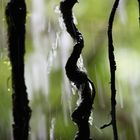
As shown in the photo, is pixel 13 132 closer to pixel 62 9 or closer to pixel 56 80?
pixel 62 9

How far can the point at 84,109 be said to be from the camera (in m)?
0.73

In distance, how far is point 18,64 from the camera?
0.65 metres

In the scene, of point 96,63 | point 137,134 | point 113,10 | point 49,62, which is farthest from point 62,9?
point 137,134

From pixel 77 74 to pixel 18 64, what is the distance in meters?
0.14

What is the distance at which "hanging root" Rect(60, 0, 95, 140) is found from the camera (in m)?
0.73

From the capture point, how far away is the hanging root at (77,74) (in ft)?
2.38

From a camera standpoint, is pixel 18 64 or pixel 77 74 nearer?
pixel 18 64

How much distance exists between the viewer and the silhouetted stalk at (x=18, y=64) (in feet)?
2.08

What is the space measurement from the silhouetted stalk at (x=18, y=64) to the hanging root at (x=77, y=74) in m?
0.12

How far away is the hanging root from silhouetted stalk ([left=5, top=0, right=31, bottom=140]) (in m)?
0.12

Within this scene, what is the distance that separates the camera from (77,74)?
752mm

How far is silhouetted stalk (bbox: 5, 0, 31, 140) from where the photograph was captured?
0.63m

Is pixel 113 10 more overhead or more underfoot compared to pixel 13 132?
more overhead

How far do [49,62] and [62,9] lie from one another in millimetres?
222
